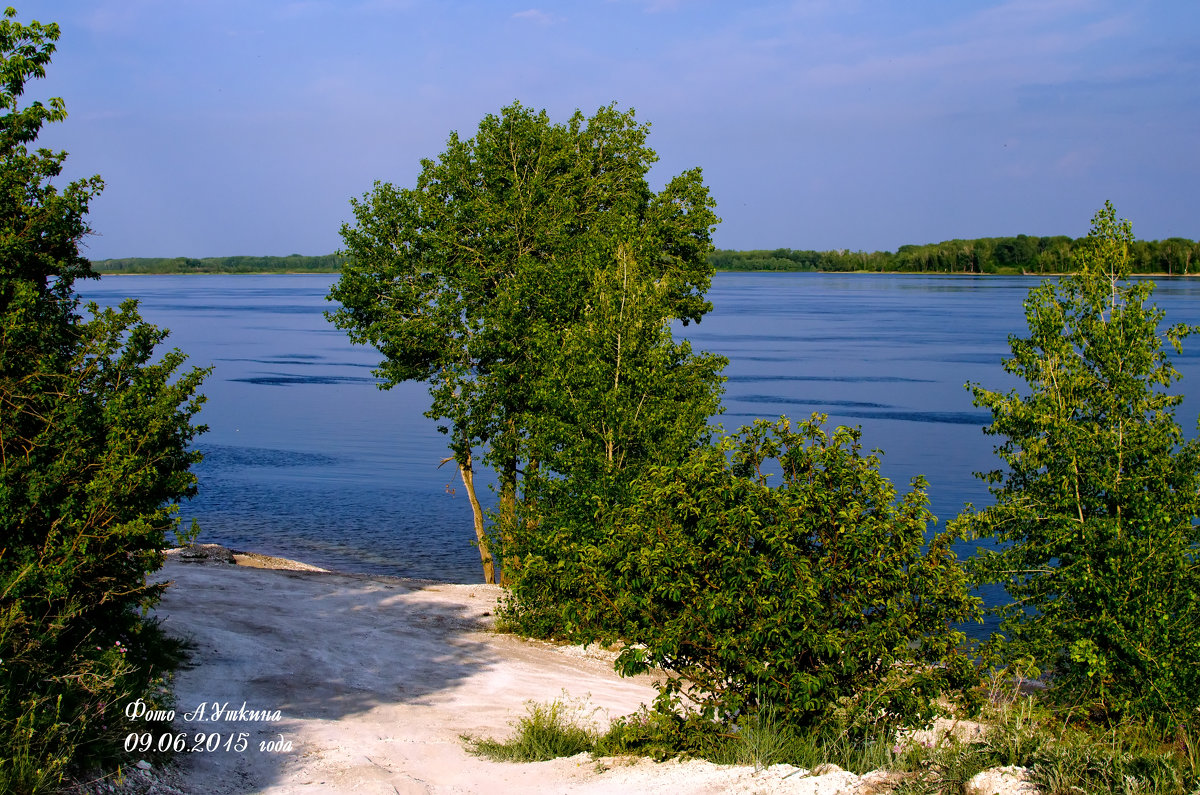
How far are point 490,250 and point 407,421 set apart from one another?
37710mm

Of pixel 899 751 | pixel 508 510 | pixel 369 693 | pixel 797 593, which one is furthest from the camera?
pixel 508 510

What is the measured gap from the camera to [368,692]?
1549 centimetres

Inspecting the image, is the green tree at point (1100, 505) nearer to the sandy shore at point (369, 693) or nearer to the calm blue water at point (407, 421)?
the sandy shore at point (369, 693)

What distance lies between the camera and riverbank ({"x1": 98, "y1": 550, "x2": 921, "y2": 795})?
34.6ft

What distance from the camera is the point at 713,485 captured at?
444 inches

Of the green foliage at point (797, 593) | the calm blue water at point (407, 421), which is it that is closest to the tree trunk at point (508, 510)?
the calm blue water at point (407, 421)

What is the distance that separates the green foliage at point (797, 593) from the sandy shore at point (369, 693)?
1.19m

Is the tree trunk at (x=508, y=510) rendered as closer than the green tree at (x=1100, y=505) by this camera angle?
No

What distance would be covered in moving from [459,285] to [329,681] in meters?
13.2

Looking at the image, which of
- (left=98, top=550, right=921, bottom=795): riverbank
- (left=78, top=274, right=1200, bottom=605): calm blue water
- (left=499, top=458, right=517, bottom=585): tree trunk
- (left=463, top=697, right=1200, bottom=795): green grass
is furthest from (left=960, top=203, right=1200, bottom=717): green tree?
(left=78, top=274, right=1200, bottom=605): calm blue water

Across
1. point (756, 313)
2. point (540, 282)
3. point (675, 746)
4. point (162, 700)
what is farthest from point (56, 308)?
point (756, 313)

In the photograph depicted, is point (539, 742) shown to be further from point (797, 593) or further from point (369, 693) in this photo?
point (369, 693)

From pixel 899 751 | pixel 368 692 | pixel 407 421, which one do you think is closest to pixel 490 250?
pixel 368 692

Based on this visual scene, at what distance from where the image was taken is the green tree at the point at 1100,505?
17562 millimetres
